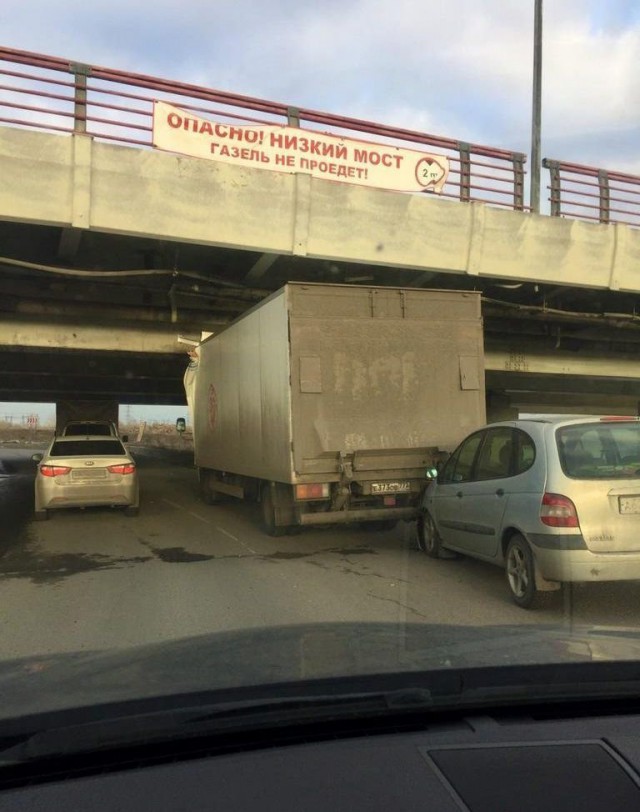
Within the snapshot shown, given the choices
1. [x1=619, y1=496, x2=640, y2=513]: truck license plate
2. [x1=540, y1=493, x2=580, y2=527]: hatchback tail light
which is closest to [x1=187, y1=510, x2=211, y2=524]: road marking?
[x1=540, y1=493, x2=580, y2=527]: hatchback tail light

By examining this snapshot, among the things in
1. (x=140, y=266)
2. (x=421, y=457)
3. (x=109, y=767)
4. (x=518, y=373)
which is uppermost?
(x=140, y=266)

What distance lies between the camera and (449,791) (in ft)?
5.78

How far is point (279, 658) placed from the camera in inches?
111

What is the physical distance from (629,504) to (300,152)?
27.5 ft

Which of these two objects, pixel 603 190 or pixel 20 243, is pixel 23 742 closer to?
pixel 20 243

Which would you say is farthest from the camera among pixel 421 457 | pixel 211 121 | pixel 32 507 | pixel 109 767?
pixel 32 507

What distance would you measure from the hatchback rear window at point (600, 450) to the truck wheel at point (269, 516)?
4.92 m

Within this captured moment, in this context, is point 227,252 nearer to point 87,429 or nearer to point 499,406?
point 87,429

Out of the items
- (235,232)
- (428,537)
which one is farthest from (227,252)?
(428,537)

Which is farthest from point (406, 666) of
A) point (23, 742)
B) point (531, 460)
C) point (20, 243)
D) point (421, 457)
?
point (20, 243)

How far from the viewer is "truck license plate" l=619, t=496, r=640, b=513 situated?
5.86 metres

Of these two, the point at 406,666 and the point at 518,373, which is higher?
the point at 518,373

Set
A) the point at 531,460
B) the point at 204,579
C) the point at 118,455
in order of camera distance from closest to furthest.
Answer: the point at 531,460 → the point at 204,579 → the point at 118,455

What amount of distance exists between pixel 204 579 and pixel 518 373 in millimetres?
13176
